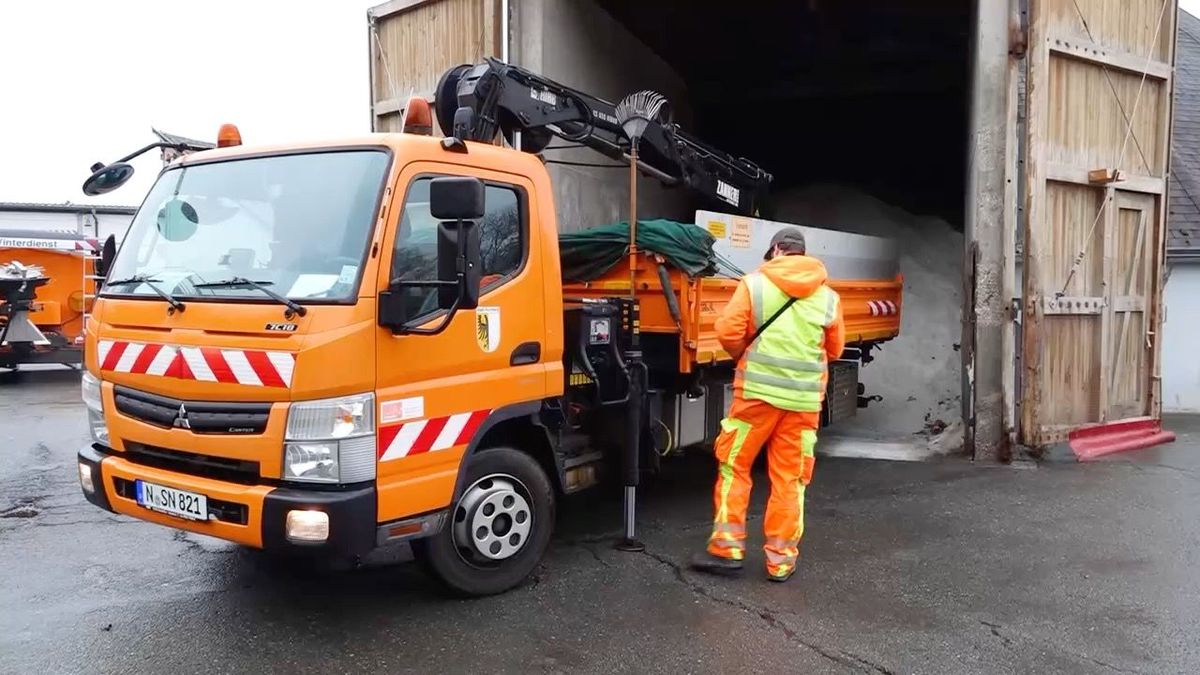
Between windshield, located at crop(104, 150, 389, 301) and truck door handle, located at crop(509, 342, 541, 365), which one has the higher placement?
windshield, located at crop(104, 150, 389, 301)

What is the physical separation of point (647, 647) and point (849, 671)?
832 millimetres

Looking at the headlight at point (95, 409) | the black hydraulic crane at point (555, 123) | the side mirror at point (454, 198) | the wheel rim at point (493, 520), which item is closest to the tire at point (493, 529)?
the wheel rim at point (493, 520)

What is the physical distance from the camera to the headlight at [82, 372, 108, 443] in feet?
13.4

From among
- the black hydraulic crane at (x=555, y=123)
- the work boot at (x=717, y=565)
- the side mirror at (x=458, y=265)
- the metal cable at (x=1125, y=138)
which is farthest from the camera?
the metal cable at (x=1125, y=138)

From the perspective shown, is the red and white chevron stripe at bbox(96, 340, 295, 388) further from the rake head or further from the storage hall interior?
the storage hall interior

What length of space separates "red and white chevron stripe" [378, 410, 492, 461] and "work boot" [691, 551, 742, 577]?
147cm

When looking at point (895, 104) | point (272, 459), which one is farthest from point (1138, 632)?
point (895, 104)

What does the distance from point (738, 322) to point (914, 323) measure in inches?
276

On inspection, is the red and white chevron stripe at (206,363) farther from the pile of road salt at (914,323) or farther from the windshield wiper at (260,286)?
the pile of road salt at (914,323)

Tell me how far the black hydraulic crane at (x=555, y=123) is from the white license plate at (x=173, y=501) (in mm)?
2072

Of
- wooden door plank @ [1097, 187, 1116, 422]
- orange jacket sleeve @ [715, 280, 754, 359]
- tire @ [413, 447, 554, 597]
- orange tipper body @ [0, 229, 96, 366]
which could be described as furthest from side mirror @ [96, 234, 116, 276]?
orange tipper body @ [0, 229, 96, 366]

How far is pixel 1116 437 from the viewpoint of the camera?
825 cm

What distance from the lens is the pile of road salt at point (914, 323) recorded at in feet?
30.5

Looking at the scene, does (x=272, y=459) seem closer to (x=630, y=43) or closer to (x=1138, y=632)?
(x=1138, y=632)
